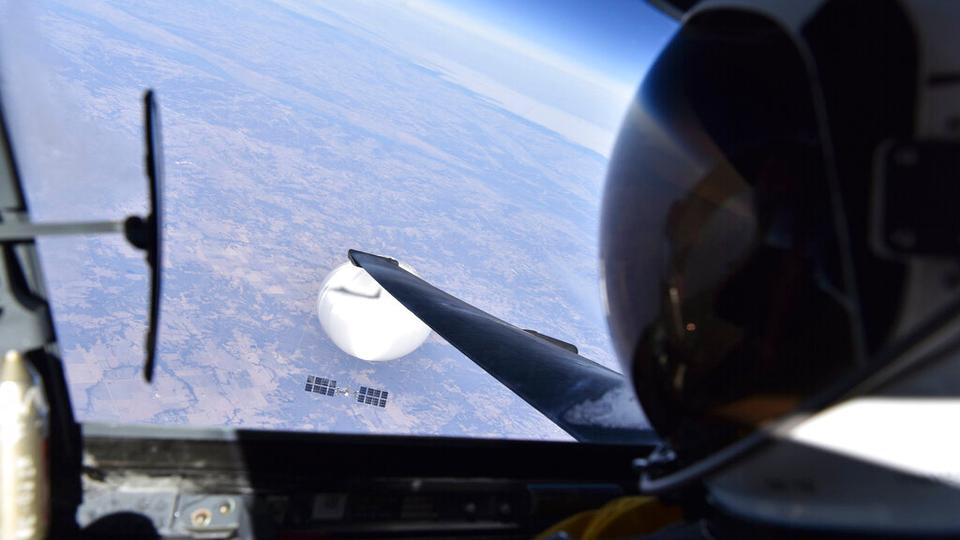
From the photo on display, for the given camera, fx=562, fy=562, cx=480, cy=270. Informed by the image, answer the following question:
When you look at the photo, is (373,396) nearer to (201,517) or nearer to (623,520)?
(201,517)

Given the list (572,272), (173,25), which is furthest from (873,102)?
(173,25)

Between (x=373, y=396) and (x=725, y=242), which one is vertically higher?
(x=725, y=242)

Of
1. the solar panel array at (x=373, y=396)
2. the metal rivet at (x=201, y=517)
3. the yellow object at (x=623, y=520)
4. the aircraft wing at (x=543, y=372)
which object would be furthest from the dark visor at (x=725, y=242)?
the solar panel array at (x=373, y=396)

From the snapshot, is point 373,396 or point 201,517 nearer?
point 201,517

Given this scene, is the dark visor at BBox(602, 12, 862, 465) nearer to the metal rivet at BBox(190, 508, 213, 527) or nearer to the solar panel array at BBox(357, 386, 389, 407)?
the metal rivet at BBox(190, 508, 213, 527)

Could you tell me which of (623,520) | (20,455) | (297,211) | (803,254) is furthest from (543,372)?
(297,211)

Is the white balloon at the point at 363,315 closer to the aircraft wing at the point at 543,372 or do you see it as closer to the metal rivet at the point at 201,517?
the aircraft wing at the point at 543,372
